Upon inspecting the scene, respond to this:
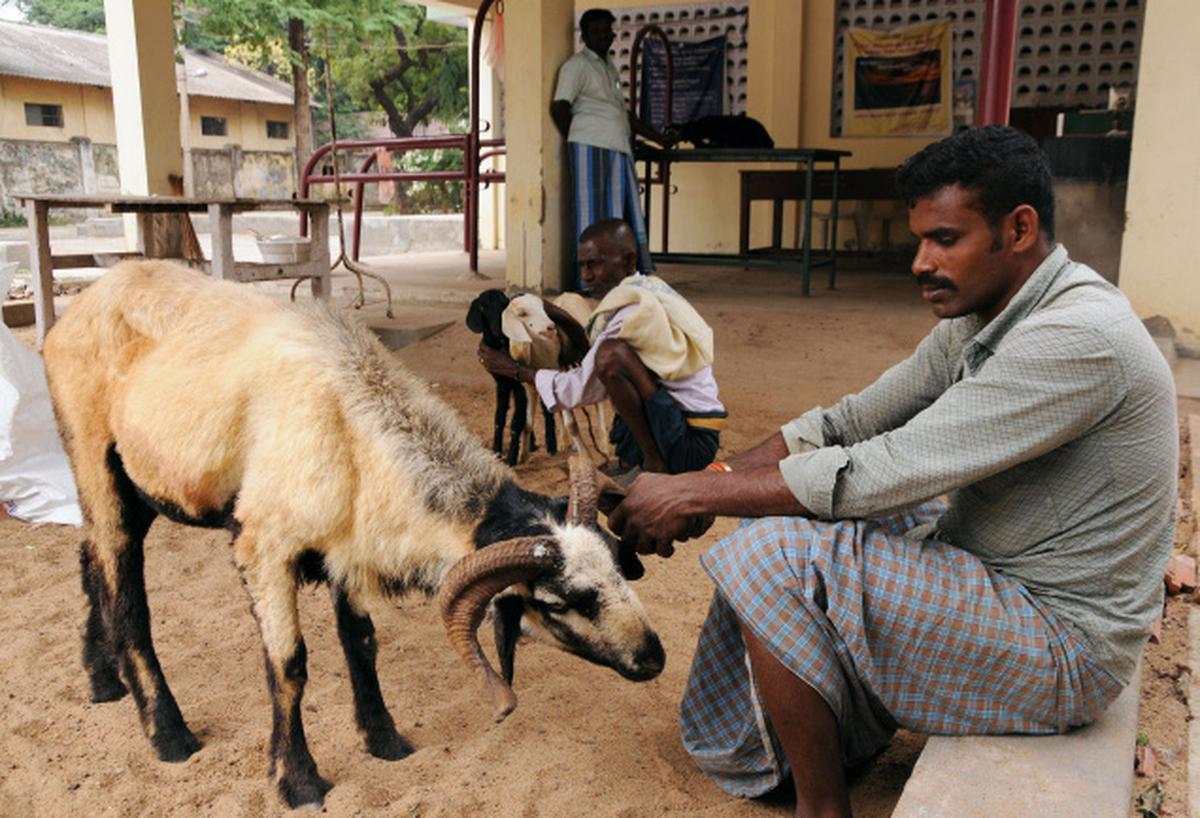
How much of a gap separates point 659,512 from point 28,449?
386cm

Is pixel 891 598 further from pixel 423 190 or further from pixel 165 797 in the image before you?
pixel 423 190

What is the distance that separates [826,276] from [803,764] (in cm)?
1000

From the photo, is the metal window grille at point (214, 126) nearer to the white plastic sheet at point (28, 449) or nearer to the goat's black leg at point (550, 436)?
the white plastic sheet at point (28, 449)

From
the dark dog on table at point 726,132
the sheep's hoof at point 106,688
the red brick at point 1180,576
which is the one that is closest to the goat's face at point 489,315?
the sheep's hoof at point 106,688

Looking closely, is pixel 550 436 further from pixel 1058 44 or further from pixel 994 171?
pixel 1058 44

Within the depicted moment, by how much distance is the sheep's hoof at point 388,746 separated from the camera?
2990 millimetres

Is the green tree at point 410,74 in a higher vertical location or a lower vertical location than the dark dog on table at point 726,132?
higher

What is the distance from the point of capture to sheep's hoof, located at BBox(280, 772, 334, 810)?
109 inches

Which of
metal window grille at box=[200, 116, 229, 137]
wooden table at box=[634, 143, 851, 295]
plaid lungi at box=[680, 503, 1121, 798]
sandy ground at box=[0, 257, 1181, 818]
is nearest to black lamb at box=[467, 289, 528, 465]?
sandy ground at box=[0, 257, 1181, 818]

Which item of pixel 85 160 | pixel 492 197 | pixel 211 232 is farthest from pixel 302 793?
pixel 85 160

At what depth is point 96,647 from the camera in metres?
3.44

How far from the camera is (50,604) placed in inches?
157

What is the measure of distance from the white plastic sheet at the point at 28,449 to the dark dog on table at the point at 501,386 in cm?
204

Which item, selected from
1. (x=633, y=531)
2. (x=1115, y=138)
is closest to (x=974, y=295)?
(x=633, y=531)
